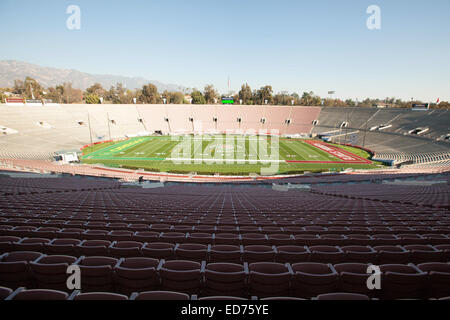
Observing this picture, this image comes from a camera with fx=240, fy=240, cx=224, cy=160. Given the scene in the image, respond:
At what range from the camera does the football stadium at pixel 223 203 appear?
3.38 meters

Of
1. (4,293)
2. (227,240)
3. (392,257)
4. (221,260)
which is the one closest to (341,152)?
(392,257)

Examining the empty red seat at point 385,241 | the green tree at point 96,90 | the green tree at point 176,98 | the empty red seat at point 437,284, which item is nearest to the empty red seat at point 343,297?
the empty red seat at point 437,284

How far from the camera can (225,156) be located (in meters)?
42.3

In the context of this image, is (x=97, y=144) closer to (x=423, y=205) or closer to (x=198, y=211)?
(x=198, y=211)

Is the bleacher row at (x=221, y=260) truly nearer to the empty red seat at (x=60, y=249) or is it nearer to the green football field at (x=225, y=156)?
the empty red seat at (x=60, y=249)

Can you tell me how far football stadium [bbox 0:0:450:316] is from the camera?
11.1ft

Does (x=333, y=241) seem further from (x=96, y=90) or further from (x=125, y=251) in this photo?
(x=96, y=90)

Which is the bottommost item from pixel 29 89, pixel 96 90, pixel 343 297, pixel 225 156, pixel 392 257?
pixel 225 156

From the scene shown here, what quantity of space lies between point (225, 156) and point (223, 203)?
29.8m

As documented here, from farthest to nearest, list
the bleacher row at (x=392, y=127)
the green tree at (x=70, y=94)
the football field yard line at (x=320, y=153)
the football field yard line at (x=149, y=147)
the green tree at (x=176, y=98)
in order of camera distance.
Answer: the green tree at (x=70, y=94), the green tree at (x=176, y=98), the bleacher row at (x=392, y=127), the football field yard line at (x=149, y=147), the football field yard line at (x=320, y=153)

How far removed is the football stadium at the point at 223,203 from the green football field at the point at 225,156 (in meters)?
0.44

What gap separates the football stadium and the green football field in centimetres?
44

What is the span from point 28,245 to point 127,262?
2343mm

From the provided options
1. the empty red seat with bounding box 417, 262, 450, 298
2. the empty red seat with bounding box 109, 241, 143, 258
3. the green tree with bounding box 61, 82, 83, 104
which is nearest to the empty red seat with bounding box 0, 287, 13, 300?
the empty red seat with bounding box 109, 241, 143, 258
